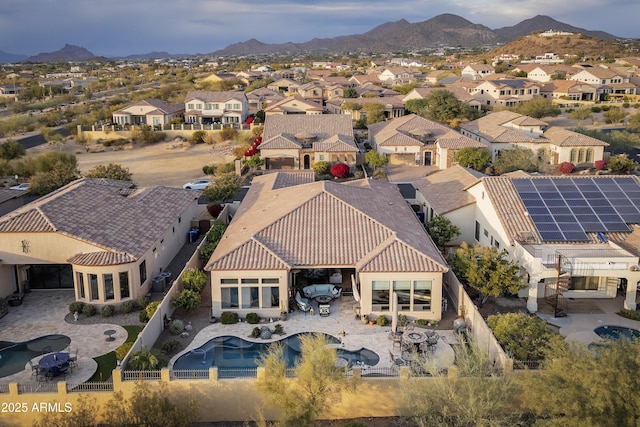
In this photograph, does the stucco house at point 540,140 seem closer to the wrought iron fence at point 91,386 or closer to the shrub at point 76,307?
the shrub at point 76,307

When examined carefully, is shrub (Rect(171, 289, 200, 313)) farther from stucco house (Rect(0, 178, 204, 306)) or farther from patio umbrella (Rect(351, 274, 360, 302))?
patio umbrella (Rect(351, 274, 360, 302))

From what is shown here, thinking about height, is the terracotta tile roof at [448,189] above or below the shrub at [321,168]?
above

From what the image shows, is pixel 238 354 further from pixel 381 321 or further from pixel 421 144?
pixel 421 144

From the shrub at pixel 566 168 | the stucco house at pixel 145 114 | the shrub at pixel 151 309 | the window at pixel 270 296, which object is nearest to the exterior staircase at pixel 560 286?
the window at pixel 270 296

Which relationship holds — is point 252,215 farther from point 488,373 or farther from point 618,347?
point 618,347

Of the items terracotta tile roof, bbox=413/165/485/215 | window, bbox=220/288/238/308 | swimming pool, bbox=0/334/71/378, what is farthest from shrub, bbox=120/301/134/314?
terracotta tile roof, bbox=413/165/485/215

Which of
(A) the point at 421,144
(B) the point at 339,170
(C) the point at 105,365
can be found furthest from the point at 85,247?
(A) the point at 421,144
